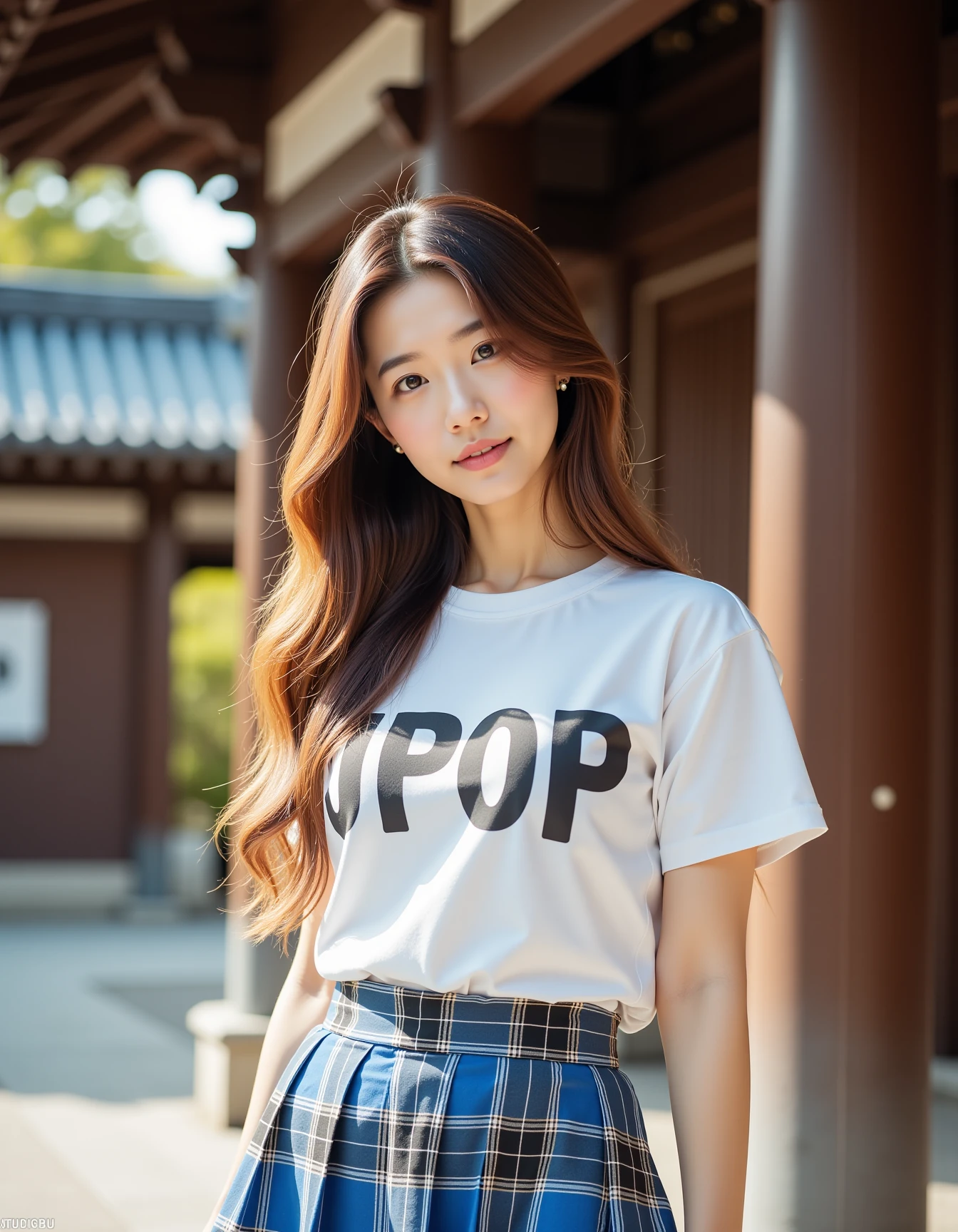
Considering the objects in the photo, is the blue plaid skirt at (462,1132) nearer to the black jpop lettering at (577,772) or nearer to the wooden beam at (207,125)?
the black jpop lettering at (577,772)

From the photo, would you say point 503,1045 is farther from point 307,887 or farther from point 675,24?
point 675,24

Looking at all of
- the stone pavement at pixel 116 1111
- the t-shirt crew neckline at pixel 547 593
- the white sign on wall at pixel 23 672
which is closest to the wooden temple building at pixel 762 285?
the stone pavement at pixel 116 1111

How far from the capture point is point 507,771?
1.54 meters

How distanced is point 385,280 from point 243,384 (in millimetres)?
10961

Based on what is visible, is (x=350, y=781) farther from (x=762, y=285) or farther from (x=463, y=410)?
(x=762, y=285)

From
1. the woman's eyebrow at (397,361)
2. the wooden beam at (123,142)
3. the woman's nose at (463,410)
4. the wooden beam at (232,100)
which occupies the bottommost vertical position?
the woman's nose at (463,410)

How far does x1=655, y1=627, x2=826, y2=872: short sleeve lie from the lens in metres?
1.48

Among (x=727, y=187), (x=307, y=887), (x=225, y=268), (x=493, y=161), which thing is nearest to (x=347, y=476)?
(x=307, y=887)

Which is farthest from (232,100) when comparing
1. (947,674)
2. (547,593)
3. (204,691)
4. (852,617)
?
(204,691)

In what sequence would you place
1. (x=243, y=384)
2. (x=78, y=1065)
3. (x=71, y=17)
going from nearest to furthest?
(x=71, y=17) → (x=78, y=1065) → (x=243, y=384)

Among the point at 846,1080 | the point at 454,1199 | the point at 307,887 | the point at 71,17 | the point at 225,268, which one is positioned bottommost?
the point at 846,1080

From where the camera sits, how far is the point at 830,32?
9.09 ft

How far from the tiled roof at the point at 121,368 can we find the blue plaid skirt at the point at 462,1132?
31.3 feet

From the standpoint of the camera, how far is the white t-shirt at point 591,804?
150cm
